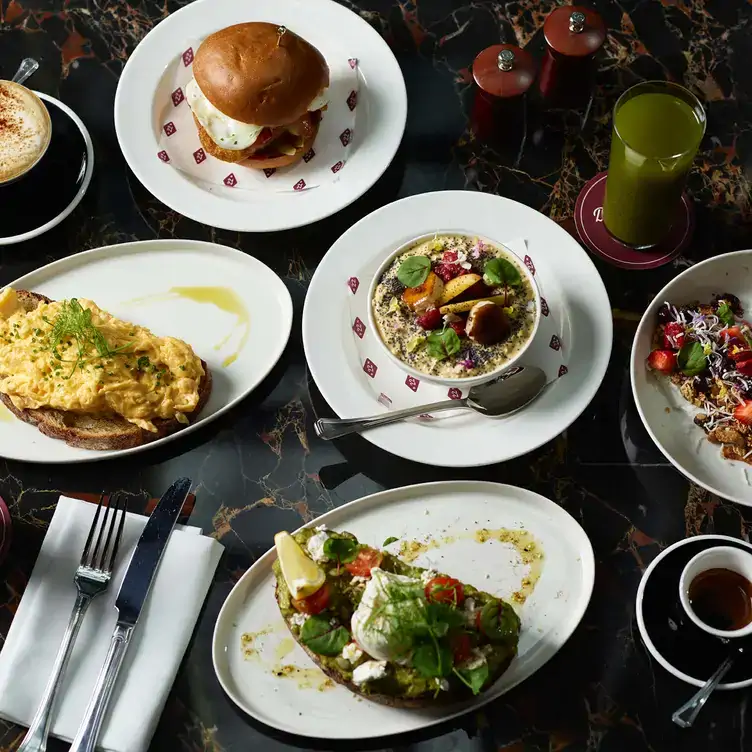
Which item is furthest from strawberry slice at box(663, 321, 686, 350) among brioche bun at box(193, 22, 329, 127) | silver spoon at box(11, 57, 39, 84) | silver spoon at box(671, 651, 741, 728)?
silver spoon at box(11, 57, 39, 84)

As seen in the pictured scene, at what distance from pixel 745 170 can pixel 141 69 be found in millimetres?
2240

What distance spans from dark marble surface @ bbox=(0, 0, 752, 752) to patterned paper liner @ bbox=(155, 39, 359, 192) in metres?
0.18

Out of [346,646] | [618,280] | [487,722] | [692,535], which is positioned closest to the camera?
[346,646]

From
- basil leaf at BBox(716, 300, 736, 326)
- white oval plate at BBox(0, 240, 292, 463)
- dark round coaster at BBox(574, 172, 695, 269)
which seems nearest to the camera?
basil leaf at BBox(716, 300, 736, 326)

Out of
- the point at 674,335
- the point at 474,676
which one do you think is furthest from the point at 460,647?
the point at 674,335

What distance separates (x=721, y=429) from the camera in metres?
2.62

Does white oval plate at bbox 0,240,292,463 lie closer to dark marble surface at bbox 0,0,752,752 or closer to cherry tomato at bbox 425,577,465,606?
dark marble surface at bbox 0,0,752,752

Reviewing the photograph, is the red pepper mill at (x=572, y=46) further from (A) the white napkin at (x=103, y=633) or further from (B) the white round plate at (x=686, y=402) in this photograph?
(A) the white napkin at (x=103, y=633)

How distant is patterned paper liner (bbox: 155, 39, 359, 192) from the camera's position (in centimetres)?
303

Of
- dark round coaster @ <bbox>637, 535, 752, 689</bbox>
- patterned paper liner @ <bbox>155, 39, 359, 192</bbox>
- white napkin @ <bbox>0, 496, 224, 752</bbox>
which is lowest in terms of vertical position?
white napkin @ <bbox>0, 496, 224, 752</bbox>

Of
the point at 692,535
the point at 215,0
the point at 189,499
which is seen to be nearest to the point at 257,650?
the point at 189,499

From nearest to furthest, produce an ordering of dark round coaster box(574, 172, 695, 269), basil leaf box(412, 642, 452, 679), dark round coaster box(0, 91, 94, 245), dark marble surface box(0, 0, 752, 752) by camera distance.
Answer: basil leaf box(412, 642, 452, 679), dark marble surface box(0, 0, 752, 752), dark round coaster box(574, 172, 695, 269), dark round coaster box(0, 91, 94, 245)

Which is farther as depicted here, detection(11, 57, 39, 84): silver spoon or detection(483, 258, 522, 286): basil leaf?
detection(11, 57, 39, 84): silver spoon

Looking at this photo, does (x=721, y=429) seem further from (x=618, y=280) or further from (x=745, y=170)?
(x=745, y=170)
